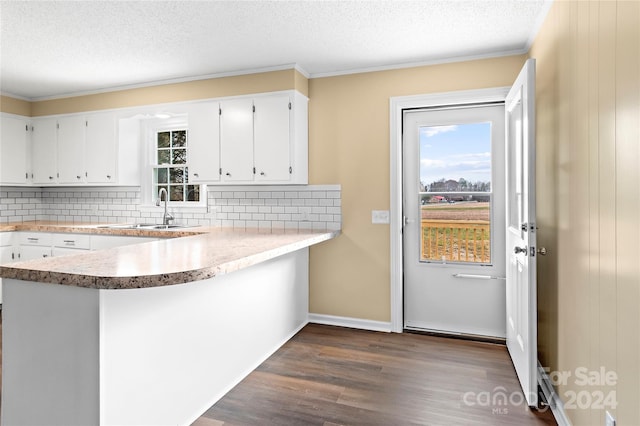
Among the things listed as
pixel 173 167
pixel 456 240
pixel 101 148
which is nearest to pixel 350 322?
pixel 456 240

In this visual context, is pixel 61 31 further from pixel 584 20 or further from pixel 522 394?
pixel 522 394

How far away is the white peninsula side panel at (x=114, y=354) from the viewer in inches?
61.2

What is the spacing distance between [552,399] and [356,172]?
2.23 m

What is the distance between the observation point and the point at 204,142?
3.73 metres

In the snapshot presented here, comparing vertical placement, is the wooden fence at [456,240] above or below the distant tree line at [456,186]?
below

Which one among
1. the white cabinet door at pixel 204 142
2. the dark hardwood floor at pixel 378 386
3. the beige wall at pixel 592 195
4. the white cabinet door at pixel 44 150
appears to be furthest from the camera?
the white cabinet door at pixel 44 150

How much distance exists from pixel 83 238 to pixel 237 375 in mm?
2301

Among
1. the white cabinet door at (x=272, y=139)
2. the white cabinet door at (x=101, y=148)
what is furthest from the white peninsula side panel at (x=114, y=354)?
the white cabinet door at (x=101, y=148)

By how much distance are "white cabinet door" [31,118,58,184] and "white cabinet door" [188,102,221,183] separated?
6.39 ft

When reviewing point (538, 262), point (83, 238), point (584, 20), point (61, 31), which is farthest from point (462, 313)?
point (61, 31)

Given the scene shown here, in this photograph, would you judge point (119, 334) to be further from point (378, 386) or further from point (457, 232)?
point (457, 232)

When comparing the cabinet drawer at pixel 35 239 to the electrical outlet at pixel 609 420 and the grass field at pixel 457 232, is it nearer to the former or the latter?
the grass field at pixel 457 232

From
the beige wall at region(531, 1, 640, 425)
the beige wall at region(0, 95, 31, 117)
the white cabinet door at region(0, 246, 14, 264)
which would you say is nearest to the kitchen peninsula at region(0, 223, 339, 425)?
the beige wall at region(531, 1, 640, 425)

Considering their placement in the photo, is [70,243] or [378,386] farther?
[70,243]
